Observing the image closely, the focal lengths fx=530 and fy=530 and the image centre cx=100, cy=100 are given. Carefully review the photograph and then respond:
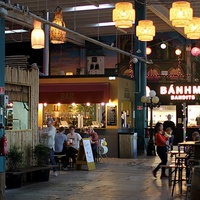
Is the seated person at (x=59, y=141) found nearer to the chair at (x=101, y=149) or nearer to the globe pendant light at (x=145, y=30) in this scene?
the chair at (x=101, y=149)

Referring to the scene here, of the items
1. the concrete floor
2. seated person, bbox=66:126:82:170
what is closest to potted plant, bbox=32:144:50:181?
the concrete floor

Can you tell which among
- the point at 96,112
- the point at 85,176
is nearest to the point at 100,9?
the point at 96,112

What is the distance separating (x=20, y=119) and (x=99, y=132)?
8.29 meters

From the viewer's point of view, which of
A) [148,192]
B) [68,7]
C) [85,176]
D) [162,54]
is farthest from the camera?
[162,54]

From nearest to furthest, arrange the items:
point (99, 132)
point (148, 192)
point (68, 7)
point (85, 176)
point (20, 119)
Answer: point (148, 192) < point (20, 119) < point (85, 176) < point (99, 132) < point (68, 7)

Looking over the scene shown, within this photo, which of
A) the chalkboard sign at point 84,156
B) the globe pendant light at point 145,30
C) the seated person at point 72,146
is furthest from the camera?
the globe pendant light at point 145,30

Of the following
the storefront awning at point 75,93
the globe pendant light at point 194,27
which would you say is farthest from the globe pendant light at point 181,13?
the storefront awning at point 75,93

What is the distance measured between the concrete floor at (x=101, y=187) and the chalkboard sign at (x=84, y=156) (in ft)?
0.98

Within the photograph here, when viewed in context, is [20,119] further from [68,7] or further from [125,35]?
[125,35]

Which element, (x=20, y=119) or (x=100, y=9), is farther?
(x=100, y=9)

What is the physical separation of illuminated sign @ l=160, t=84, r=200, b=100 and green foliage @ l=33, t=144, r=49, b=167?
15573 mm

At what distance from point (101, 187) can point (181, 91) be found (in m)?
16.3

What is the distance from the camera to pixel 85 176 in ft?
48.9

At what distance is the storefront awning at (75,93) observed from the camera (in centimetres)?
2158
